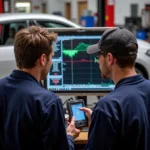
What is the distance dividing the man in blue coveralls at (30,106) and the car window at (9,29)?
5.79 metres

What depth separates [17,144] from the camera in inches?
87.9

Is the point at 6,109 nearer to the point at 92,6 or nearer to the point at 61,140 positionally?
the point at 61,140

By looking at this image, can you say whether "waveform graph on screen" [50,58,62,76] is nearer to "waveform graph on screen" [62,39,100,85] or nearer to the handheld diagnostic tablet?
"waveform graph on screen" [62,39,100,85]

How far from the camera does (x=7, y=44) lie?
26.1 ft

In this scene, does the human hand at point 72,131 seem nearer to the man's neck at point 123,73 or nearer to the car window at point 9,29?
the man's neck at point 123,73

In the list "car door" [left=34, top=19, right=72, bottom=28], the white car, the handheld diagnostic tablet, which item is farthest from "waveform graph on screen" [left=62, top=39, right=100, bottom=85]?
"car door" [left=34, top=19, right=72, bottom=28]

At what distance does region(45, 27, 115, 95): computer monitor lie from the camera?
3.48m

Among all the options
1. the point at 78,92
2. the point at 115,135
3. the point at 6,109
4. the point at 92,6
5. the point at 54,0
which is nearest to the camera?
the point at 115,135

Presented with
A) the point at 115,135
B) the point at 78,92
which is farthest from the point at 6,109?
the point at 78,92

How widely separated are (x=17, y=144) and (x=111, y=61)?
64 cm

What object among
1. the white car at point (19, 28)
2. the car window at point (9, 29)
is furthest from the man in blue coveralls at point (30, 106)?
the car window at point (9, 29)

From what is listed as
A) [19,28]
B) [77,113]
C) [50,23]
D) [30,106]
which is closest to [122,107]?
[30,106]

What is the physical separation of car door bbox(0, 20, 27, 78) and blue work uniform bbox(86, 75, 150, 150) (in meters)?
5.40

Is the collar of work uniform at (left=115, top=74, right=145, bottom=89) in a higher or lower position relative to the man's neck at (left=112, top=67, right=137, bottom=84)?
lower
